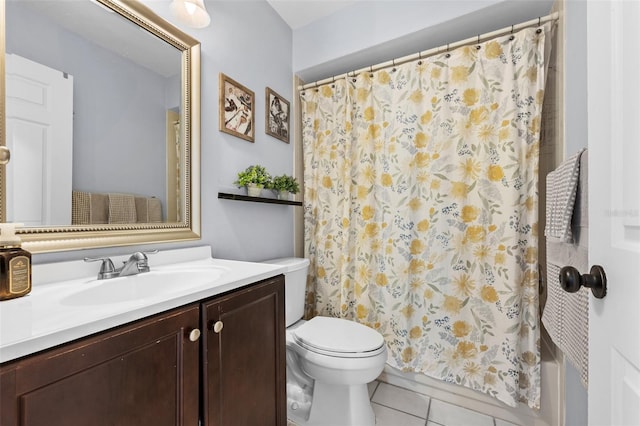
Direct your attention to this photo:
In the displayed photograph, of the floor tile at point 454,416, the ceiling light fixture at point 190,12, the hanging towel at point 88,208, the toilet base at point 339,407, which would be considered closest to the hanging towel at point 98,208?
the hanging towel at point 88,208

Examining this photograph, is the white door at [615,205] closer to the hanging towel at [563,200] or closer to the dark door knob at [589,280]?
the dark door knob at [589,280]

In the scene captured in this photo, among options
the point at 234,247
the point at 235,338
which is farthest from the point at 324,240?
the point at 235,338

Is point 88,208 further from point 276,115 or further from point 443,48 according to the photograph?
point 443,48

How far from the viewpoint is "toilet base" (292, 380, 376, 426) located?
134cm

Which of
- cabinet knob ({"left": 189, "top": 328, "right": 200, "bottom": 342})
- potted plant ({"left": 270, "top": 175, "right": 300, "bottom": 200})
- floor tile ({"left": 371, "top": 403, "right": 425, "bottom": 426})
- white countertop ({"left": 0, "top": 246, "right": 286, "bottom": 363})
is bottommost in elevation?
floor tile ({"left": 371, "top": 403, "right": 425, "bottom": 426})

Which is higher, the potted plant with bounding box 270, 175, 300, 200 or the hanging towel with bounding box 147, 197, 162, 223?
the potted plant with bounding box 270, 175, 300, 200

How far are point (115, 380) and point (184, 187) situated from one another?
Answer: 2.83ft

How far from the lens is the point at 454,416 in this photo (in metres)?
1.49

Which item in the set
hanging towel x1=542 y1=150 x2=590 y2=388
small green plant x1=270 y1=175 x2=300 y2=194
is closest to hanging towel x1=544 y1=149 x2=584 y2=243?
hanging towel x1=542 y1=150 x2=590 y2=388

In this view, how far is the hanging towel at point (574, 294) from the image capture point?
0.79m

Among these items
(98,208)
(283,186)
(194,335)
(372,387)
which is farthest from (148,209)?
(372,387)

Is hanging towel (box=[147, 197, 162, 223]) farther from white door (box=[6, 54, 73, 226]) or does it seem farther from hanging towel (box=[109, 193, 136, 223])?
white door (box=[6, 54, 73, 226])

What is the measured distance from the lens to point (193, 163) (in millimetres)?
1304

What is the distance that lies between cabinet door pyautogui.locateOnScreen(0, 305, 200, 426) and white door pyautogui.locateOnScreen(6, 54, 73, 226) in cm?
57
